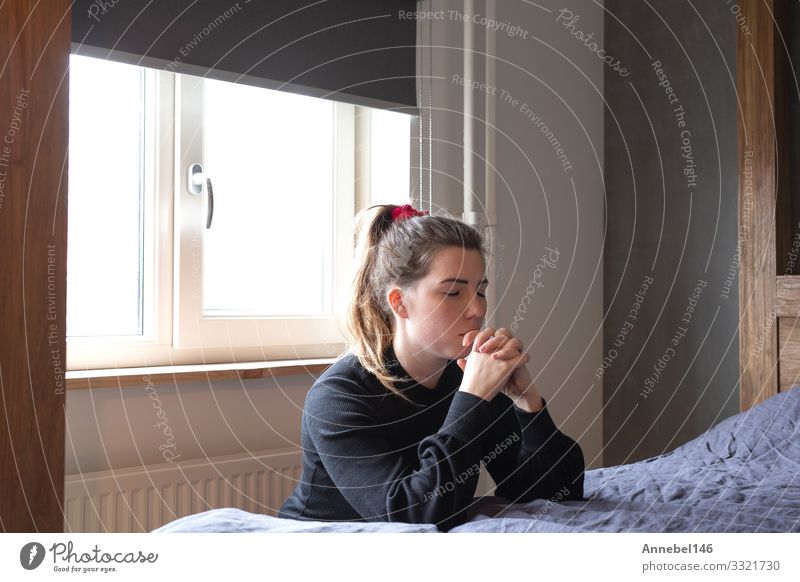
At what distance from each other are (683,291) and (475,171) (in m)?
0.65

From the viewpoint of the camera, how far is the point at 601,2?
7.95ft

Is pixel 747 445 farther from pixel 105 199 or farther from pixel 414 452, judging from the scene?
pixel 105 199

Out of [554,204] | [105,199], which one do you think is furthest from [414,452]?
[554,204]

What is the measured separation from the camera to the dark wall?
217 cm

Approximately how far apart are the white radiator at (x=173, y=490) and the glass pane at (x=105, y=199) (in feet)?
1.03

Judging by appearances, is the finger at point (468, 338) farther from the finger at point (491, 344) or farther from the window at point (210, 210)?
the window at point (210, 210)

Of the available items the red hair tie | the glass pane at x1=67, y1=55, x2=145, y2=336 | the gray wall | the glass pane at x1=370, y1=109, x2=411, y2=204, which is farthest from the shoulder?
the gray wall

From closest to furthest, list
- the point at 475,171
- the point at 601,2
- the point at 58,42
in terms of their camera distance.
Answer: the point at 58,42, the point at 475,171, the point at 601,2

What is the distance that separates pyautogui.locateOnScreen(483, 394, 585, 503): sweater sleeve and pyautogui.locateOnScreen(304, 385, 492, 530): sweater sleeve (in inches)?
5.2

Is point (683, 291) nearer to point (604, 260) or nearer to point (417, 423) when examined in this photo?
point (604, 260)

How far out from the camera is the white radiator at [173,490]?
5.17 ft

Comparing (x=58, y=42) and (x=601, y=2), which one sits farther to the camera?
(x=601, y=2)

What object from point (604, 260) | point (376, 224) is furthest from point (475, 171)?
point (376, 224)

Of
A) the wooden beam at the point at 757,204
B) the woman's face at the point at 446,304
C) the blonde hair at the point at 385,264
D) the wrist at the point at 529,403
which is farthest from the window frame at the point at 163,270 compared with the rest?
the wooden beam at the point at 757,204
